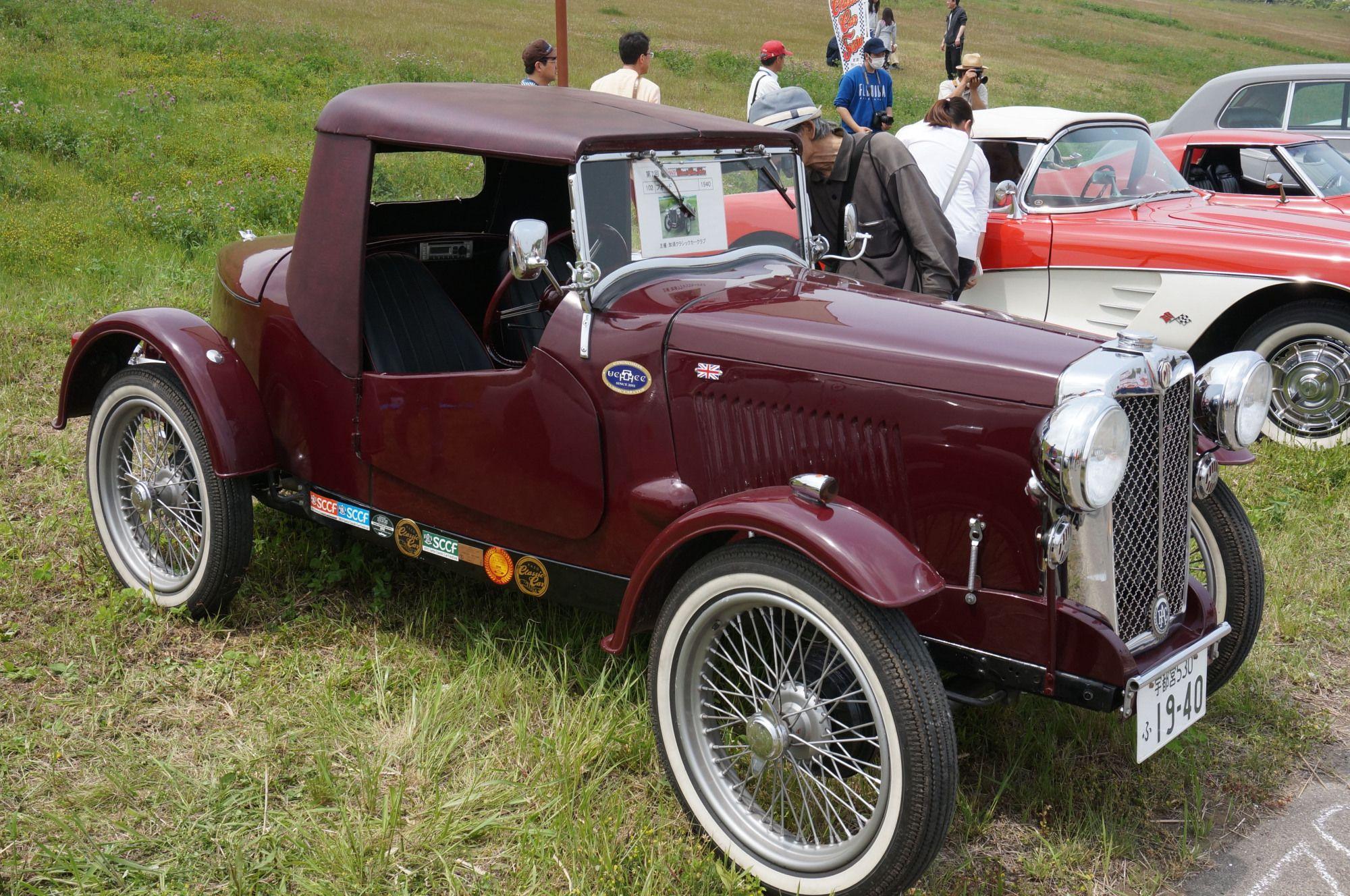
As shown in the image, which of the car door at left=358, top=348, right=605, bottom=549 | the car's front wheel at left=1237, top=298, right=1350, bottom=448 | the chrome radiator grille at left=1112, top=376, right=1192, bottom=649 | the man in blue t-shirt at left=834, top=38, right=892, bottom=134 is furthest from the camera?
the man in blue t-shirt at left=834, top=38, right=892, bottom=134

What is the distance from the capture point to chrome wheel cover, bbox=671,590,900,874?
2594 millimetres

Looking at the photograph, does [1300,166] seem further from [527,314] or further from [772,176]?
[527,314]

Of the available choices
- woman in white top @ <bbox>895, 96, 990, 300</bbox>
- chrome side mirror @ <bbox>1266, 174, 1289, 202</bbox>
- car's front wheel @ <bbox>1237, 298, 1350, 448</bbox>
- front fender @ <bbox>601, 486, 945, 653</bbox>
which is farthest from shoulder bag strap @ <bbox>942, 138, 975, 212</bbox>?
front fender @ <bbox>601, 486, 945, 653</bbox>

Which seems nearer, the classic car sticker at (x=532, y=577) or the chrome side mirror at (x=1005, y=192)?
the classic car sticker at (x=532, y=577)

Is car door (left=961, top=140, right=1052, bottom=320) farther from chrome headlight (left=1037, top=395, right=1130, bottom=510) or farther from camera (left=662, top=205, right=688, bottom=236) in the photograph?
chrome headlight (left=1037, top=395, right=1130, bottom=510)

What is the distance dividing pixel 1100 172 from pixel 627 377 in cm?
459

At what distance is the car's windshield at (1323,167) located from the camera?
7.19 metres

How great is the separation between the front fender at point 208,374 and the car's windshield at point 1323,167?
6.73 m

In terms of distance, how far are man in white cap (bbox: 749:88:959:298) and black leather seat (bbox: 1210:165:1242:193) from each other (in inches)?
156

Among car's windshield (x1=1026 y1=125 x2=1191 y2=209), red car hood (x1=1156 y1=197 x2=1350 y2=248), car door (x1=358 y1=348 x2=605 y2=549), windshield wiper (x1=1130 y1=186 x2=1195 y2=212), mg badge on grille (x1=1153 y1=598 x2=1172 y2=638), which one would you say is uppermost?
car's windshield (x1=1026 y1=125 x2=1191 y2=209)

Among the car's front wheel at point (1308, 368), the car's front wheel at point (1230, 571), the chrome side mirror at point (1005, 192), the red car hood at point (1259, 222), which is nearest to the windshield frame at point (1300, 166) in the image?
the red car hood at point (1259, 222)

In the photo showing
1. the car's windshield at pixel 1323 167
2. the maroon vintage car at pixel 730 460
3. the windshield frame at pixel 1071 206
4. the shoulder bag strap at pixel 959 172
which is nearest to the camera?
the maroon vintage car at pixel 730 460

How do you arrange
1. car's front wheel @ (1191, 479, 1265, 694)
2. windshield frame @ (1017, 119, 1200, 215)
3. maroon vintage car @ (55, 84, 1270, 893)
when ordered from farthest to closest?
windshield frame @ (1017, 119, 1200, 215), car's front wheel @ (1191, 479, 1265, 694), maroon vintage car @ (55, 84, 1270, 893)

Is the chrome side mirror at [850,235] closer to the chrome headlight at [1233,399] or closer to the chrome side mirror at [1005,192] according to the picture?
the chrome headlight at [1233,399]
